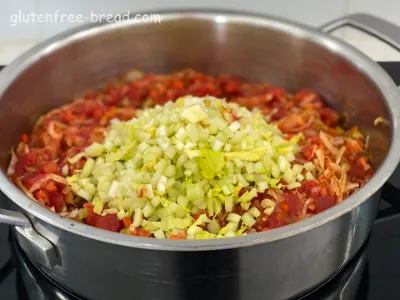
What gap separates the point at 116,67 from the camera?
1.62 meters

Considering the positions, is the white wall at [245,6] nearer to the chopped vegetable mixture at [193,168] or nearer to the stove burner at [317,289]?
the chopped vegetable mixture at [193,168]

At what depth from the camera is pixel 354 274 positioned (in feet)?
3.84

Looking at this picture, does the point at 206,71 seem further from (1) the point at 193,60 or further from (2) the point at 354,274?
(2) the point at 354,274

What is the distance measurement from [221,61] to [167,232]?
627 mm

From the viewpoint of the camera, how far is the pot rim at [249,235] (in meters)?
0.94

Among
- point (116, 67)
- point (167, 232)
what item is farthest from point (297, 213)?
point (116, 67)

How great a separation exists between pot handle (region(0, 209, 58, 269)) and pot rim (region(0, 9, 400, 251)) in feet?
0.07

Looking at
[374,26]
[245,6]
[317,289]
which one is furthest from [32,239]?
[245,6]

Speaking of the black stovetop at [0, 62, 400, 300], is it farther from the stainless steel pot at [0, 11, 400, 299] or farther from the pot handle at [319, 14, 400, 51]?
the pot handle at [319, 14, 400, 51]

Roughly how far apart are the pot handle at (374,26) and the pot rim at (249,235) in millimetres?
50

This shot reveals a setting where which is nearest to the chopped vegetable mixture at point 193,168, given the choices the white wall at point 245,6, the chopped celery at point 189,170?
the chopped celery at point 189,170

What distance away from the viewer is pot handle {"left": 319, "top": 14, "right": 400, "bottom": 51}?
4.58 ft

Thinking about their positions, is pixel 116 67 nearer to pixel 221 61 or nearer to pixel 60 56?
pixel 60 56

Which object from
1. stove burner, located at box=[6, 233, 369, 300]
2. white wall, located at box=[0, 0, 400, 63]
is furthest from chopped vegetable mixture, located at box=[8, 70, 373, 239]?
white wall, located at box=[0, 0, 400, 63]
